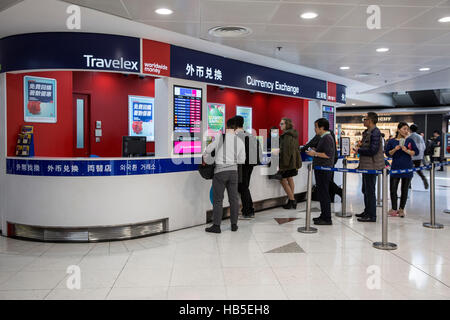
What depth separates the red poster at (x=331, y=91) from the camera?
892cm

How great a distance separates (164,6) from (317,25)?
1.85 metres

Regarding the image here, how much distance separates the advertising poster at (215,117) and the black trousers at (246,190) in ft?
8.07

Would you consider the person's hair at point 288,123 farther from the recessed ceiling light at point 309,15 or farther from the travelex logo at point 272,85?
the recessed ceiling light at point 309,15

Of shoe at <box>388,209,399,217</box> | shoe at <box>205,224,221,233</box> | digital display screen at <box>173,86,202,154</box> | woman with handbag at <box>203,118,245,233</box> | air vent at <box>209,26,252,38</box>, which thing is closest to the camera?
air vent at <box>209,26,252,38</box>

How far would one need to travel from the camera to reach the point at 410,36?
197 inches

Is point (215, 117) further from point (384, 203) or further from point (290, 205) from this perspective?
point (384, 203)

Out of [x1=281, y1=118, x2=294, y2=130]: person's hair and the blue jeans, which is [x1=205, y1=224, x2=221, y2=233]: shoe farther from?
[x1=281, y1=118, x2=294, y2=130]: person's hair

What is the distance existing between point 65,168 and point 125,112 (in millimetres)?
2389

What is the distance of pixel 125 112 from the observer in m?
6.64

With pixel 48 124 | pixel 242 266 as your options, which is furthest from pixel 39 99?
pixel 242 266

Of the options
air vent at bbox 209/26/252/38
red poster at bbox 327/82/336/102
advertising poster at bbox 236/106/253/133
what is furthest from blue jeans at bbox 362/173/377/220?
advertising poster at bbox 236/106/253/133

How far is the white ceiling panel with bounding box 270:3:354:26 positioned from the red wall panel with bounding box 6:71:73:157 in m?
3.27

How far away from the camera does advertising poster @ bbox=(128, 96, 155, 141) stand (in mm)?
6695
